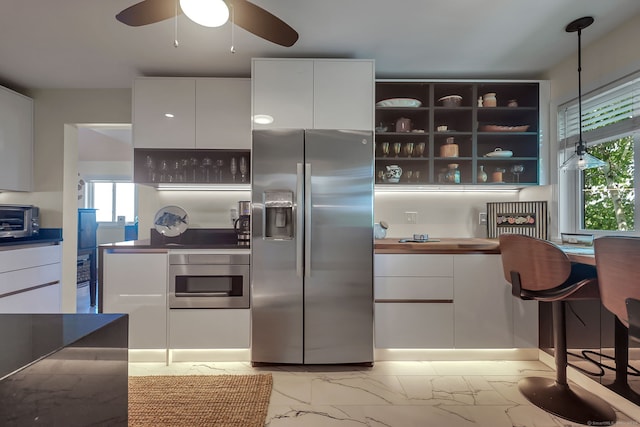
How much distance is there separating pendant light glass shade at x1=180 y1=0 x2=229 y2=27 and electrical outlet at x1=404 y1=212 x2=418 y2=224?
87.4 inches

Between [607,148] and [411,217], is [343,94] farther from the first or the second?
[607,148]

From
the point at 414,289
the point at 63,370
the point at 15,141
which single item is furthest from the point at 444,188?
the point at 15,141

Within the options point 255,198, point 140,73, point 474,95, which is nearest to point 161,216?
point 255,198

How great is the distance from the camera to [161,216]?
8.38 ft

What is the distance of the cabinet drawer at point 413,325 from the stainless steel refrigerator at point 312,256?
0.13 meters

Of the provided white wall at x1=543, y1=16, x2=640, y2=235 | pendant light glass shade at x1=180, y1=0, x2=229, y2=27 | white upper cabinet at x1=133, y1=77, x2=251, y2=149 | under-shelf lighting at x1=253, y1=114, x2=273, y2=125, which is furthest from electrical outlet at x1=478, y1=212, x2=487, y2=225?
pendant light glass shade at x1=180, y1=0, x2=229, y2=27

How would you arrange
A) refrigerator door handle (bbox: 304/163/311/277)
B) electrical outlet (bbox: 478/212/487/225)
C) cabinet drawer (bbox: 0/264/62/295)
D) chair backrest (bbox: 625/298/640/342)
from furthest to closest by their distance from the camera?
electrical outlet (bbox: 478/212/487/225) < cabinet drawer (bbox: 0/264/62/295) < refrigerator door handle (bbox: 304/163/311/277) < chair backrest (bbox: 625/298/640/342)

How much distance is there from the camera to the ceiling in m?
1.87

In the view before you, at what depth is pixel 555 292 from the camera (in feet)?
5.60

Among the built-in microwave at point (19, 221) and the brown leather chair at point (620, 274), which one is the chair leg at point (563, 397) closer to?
the brown leather chair at point (620, 274)

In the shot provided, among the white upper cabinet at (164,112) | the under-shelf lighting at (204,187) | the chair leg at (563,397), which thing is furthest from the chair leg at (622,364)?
the white upper cabinet at (164,112)

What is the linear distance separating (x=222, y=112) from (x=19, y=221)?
2.05 meters

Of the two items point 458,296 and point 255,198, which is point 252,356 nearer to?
point 255,198

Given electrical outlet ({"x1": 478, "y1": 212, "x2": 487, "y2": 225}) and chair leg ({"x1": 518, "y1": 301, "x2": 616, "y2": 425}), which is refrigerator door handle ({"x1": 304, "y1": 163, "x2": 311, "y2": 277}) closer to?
Answer: chair leg ({"x1": 518, "y1": 301, "x2": 616, "y2": 425})
